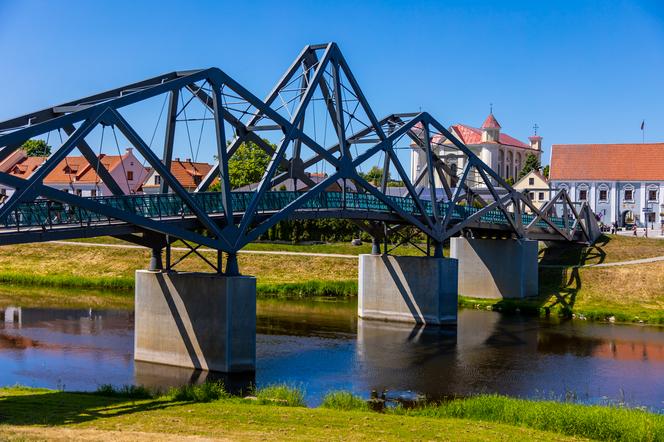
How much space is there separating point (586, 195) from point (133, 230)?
3567 inches

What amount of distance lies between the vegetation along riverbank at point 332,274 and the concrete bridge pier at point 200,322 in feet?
77.8

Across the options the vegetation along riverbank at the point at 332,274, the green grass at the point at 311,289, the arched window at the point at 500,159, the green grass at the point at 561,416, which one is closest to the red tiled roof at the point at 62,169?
the vegetation along riverbank at the point at 332,274

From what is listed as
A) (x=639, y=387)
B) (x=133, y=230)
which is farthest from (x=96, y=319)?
(x=639, y=387)

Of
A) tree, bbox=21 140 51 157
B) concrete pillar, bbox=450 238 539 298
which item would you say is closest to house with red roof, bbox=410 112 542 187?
tree, bbox=21 140 51 157

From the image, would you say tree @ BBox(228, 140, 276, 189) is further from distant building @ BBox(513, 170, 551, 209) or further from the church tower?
the church tower

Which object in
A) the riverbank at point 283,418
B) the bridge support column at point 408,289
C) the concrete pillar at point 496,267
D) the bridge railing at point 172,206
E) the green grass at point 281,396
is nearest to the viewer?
the riverbank at point 283,418

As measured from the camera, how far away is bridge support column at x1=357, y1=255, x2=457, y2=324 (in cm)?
6544

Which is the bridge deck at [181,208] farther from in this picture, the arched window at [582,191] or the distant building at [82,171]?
the distant building at [82,171]

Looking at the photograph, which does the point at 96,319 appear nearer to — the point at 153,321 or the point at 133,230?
the point at 153,321

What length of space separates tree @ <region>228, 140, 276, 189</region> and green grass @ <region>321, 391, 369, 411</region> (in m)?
84.2

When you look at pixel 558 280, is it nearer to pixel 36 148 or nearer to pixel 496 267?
pixel 496 267

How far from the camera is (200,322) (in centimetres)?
4378

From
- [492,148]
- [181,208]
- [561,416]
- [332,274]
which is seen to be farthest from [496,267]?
[492,148]

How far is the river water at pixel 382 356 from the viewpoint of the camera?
41062 mm
